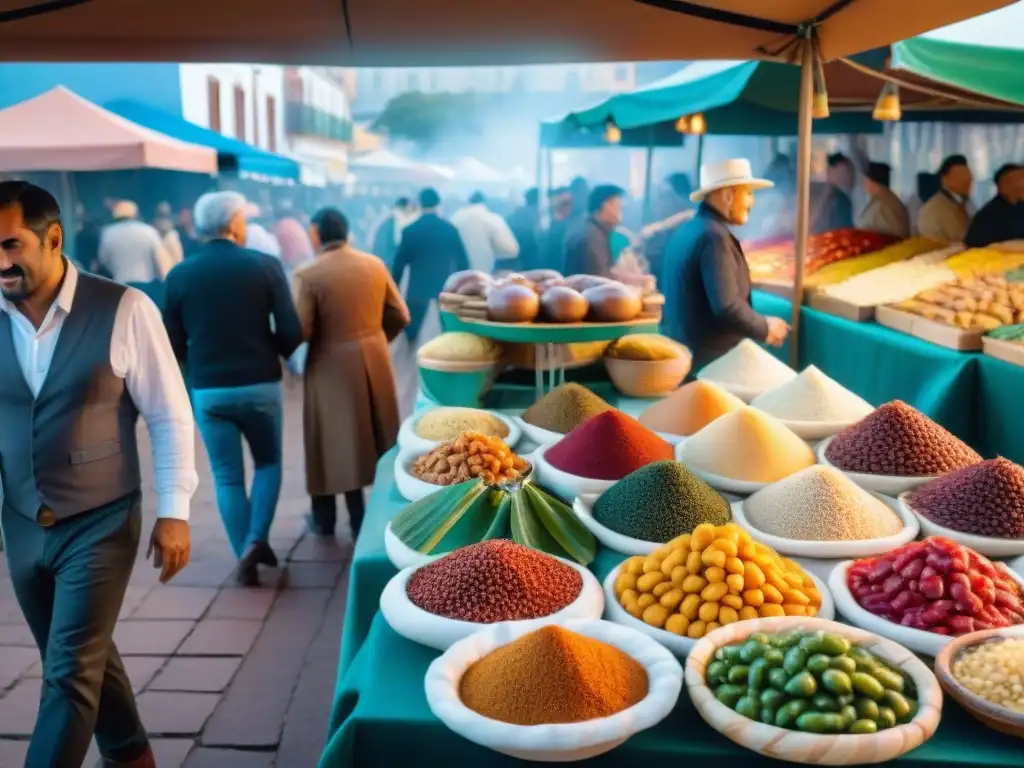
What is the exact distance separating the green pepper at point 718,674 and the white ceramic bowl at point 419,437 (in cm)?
125

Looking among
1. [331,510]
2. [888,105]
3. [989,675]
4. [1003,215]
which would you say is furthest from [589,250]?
[989,675]

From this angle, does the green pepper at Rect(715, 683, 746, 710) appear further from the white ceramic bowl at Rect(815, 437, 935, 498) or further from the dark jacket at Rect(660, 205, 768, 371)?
the dark jacket at Rect(660, 205, 768, 371)

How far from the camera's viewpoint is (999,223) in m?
5.79

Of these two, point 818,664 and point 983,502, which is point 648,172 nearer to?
point 983,502

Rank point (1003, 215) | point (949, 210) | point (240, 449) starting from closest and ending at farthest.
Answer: point (240, 449) → point (1003, 215) → point (949, 210)

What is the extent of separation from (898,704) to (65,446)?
1.72 metres

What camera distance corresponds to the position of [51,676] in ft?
6.86

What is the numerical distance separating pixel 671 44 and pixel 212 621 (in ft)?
8.73

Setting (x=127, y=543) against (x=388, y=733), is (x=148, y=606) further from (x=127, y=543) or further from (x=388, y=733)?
(x=388, y=733)

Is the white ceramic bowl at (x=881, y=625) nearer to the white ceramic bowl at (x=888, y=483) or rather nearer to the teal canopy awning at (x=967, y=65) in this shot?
the white ceramic bowl at (x=888, y=483)

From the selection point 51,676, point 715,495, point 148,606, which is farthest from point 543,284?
point 51,676

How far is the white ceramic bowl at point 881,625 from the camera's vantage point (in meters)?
1.61

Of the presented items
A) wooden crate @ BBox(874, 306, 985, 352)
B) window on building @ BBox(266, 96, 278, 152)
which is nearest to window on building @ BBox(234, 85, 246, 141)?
window on building @ BBox(266, 96, 278, 152)

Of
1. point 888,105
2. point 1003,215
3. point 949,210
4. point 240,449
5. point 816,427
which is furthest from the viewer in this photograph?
point 949,210
